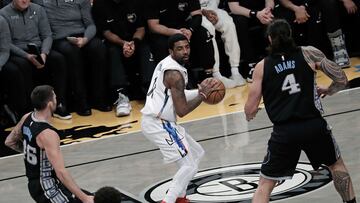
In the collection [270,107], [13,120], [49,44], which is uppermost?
[270,107]

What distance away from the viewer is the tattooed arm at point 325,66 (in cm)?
676

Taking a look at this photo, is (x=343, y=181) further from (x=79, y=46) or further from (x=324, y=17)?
(x=324, y=17)

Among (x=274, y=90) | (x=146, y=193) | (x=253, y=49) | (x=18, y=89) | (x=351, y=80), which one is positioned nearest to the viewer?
(x=274, y=90)

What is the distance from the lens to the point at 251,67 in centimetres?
1300

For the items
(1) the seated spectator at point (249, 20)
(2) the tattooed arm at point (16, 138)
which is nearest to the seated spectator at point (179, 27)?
(1) the seated spectator at point (249, 20)

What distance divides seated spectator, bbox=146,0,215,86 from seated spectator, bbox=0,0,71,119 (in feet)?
4.50

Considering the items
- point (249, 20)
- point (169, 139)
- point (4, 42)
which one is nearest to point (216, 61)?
point (249, 20)

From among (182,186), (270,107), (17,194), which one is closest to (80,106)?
(17,194)

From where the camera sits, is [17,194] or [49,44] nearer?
[17,194]

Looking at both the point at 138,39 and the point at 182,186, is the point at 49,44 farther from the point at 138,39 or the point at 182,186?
the point at 182,186

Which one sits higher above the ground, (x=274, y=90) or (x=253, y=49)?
(x=274, y=90)

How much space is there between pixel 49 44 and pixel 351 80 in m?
4.21

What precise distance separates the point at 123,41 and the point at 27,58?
4.45ft

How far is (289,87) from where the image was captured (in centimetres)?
664
